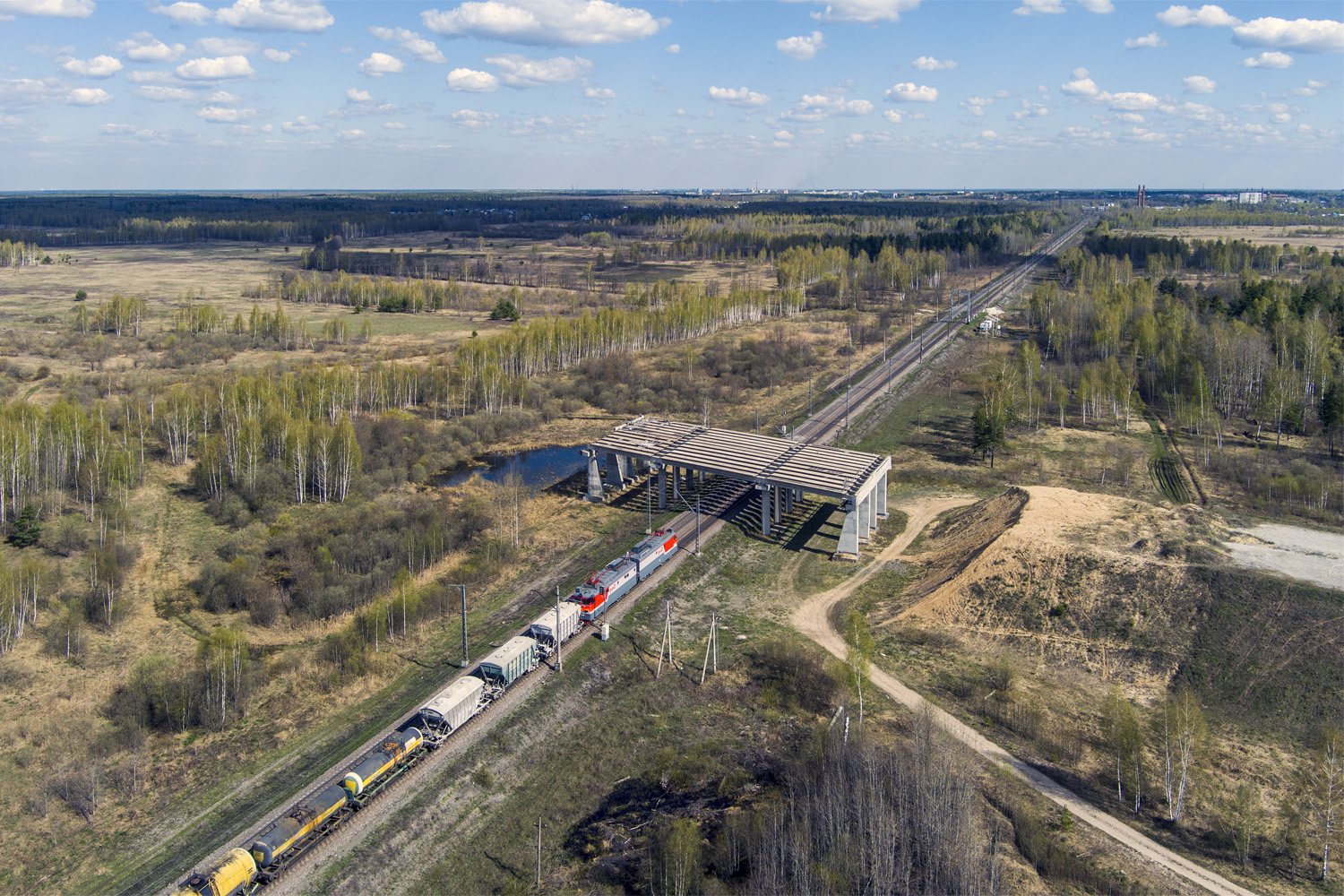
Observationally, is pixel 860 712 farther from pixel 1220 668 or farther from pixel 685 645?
pixel 1220 668

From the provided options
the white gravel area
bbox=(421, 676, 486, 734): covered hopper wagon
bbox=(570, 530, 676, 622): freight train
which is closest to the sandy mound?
the white gravel area

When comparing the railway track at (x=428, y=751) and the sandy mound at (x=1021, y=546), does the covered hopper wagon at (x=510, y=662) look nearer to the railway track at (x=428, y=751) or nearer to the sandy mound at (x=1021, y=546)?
the railway track at (x=428, y=751)

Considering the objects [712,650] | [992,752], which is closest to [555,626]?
[712,650]

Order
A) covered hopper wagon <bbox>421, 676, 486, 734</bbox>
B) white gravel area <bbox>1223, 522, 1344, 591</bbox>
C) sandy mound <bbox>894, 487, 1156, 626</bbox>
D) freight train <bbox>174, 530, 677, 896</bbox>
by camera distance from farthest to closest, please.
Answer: sandy mound <bbox>894, 487, 1156, 626</bbox> < white gravel area <bbox>1223, 522, 1344, 591</bbox> < covered hopper wagon <bbox>421, 676, 486, 734</bbox> < freight train <bbox>174, 530, 677, 896</bbox>

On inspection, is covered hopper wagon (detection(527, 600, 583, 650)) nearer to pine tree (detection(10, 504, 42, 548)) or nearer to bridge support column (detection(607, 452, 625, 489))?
bridge support column (detection(607, 452, 625, 489))

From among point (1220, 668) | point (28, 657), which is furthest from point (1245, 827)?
point (28, 657)

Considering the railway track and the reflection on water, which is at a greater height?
the reflection on water

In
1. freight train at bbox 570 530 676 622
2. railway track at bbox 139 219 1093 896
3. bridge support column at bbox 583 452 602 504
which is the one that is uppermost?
bridge support column at bbox 583 452 602 504

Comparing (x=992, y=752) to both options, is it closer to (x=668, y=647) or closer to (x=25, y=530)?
(x=668, y=647)
